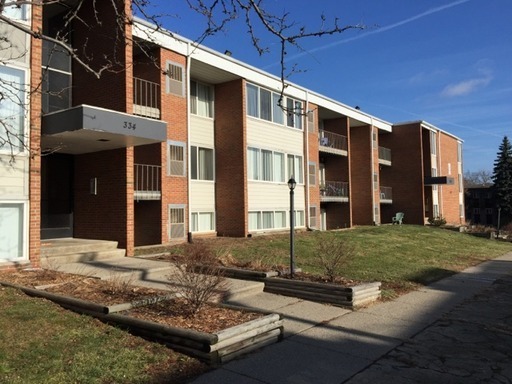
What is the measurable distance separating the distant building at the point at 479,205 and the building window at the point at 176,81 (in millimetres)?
79582

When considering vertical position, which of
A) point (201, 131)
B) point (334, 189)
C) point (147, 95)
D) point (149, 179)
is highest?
point (147, 95)

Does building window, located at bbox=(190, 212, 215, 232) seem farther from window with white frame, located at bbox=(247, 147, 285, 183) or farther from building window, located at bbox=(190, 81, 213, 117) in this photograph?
building window, located at bbox=(190, 81, 213, 117)

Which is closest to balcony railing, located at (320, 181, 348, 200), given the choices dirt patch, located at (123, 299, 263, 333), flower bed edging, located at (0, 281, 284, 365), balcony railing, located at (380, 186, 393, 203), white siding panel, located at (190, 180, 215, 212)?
balcony railing, located at (380, 186, 393, 203)

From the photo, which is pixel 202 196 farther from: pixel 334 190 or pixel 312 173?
pixel 334 190

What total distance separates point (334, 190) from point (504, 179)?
43118mm

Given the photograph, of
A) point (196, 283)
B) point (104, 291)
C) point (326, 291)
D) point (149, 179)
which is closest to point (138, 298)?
point (104, 291)

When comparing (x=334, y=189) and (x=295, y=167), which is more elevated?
(x=295, y=167)

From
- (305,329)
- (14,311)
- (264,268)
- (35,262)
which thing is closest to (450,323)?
(305,329)

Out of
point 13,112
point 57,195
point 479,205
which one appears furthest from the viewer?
point 479,205

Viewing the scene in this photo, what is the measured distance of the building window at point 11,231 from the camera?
10156mm

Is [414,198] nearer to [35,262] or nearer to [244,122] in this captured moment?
[244,122]

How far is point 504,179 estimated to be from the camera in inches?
2478

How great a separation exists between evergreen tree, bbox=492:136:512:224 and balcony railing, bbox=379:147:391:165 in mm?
31093

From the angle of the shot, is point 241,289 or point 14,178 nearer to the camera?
point 241,289
